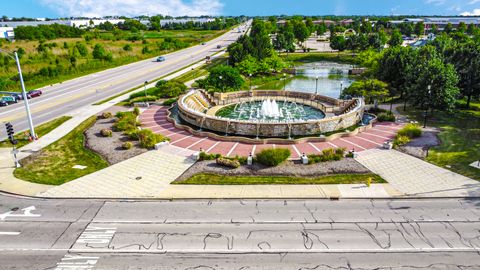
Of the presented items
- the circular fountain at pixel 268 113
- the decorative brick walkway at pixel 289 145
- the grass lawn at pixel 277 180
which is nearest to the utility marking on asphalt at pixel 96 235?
the grass lawn at pixel 277 180

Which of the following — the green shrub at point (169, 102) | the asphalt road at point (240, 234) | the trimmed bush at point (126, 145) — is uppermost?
the green shrub at point (169, 102)

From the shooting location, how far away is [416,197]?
72.4 feet

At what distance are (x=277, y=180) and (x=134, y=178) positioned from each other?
11.0 metres

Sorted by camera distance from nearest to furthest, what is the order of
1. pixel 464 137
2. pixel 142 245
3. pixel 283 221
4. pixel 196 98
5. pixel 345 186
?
pixel 142 245 → pixel 283 221 → pixel 345 186 → pixel 464 137 → pixel 196 98

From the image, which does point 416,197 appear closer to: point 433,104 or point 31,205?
point 433,104

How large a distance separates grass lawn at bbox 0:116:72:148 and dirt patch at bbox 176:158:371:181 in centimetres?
2009

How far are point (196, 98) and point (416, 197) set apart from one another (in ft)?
105

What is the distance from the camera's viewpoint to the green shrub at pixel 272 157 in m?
26.5

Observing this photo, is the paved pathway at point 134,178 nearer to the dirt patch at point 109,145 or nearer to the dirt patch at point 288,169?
the dirt patch at point 109,145

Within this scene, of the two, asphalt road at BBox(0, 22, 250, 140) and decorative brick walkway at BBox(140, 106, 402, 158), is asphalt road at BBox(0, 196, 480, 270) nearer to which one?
decorative brick walkway at BBox(140, 106, 402, 158)

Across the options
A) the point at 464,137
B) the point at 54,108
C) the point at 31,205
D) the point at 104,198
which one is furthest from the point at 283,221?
the point at 54,108

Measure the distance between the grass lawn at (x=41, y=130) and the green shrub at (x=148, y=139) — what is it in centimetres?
1217

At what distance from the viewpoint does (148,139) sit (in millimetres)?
31641

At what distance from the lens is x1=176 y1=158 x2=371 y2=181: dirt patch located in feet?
84.2
